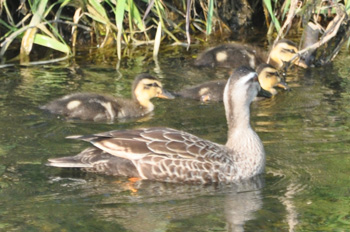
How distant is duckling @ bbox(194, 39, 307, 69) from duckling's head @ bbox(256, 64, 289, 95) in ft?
1.38

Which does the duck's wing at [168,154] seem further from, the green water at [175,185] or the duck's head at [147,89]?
the duck's head at [147,89]

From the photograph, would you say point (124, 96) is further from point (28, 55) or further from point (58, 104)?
point (28, 55)

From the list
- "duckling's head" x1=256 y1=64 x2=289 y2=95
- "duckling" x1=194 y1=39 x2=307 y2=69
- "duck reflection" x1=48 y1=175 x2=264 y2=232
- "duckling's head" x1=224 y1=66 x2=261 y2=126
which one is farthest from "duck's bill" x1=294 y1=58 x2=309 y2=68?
"duck reflection" x1=48 y1=175 x2=264 y2=232

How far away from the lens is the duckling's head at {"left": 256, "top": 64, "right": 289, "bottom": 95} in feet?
25.3

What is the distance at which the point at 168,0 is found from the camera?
355 inches

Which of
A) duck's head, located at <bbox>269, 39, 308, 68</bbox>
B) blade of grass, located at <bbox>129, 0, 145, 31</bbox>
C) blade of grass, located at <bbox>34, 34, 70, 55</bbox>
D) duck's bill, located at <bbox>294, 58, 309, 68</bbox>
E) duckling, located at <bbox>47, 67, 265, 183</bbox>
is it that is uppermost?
blade of grass, located at <bbox>129, 0, 145, 31</bbox>

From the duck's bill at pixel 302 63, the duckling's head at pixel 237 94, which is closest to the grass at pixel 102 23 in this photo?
the duck's bill at pixel 302 63

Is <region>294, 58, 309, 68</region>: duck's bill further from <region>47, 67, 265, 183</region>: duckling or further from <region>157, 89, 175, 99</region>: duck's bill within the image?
<region>47, 67, 265, 183</region>: duckling

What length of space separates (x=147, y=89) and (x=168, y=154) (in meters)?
2.03

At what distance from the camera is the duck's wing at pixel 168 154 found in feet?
17.1

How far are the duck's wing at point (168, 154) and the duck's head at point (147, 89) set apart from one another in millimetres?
1889

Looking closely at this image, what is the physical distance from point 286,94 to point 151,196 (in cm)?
292

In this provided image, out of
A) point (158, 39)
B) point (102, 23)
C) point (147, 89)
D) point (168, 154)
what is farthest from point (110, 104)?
point (102, 23)

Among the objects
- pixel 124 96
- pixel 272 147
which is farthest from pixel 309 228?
pixel 124 96
